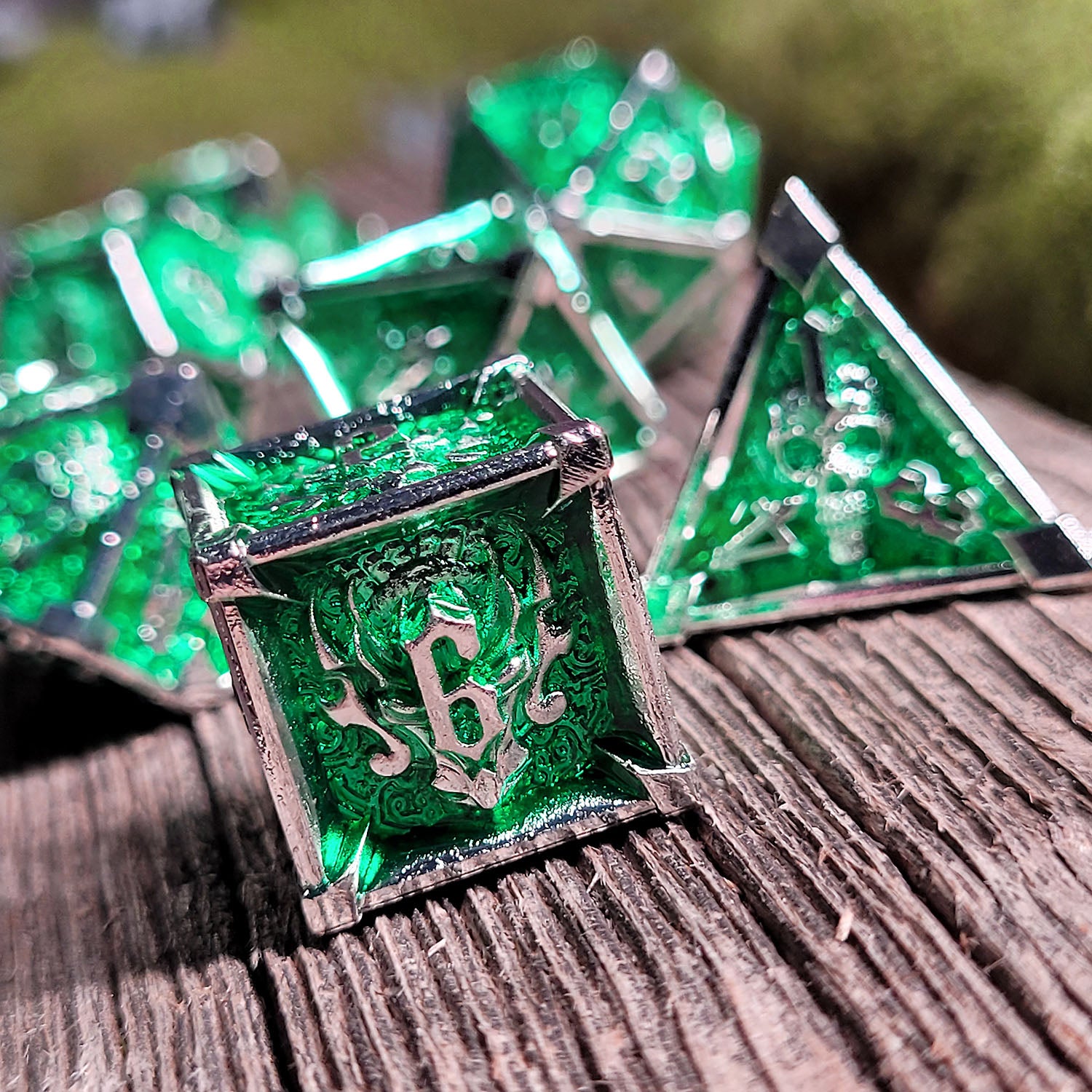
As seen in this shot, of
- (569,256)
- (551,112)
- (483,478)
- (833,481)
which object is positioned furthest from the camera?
(551,112)

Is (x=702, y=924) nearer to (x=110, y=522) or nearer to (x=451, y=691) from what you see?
(x=451, y=691)

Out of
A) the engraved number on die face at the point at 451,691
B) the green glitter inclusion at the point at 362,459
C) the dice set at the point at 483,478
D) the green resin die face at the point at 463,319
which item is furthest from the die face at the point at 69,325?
the engraved number on die face at the point at 451,691

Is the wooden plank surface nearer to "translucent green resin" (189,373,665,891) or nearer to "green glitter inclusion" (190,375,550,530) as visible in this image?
"translucent green resin" (189,373,665,891)

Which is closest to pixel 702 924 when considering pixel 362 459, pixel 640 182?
pixel 362 459

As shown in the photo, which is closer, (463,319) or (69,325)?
(463,319)

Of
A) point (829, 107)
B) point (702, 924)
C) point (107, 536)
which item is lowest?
point (107, 536)

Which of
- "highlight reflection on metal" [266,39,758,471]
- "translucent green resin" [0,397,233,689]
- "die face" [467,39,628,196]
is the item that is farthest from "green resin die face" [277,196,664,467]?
"translucent green resin" [0,397,233,689]
